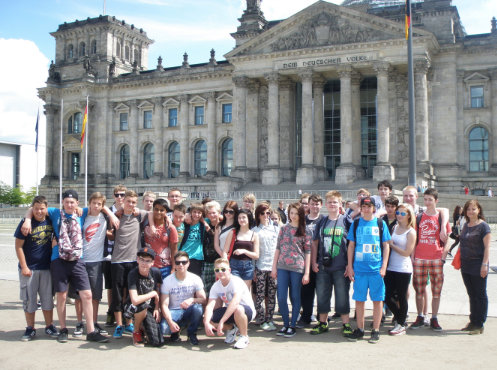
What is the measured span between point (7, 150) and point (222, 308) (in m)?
108

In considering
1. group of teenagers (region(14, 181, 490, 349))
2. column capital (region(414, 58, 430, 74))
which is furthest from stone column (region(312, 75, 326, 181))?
group of teenagers (region(14, 181, 490, 349))

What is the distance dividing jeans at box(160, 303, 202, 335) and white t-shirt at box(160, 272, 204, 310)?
146 mm

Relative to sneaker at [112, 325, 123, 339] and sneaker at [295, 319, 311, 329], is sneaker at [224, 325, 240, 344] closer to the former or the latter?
sneaker at [295, 319, 311, 329]

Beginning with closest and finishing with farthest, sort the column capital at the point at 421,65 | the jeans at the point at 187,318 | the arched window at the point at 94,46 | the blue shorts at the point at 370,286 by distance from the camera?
the jeans at the point at 187,318, the blue shorts at the point at 370,286, the column capital at the point at 421,65, the arched window at the point at 94,46

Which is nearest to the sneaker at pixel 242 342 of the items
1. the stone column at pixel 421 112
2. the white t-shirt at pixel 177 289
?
the white t-shirt at pixel 177 289

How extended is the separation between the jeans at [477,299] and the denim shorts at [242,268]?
3962 millimetres

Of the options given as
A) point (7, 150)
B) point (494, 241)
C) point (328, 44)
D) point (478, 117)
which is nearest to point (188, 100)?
point (328, 44)

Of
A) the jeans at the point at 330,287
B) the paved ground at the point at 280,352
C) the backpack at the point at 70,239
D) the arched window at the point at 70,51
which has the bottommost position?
the paved ground at the point at 280,352

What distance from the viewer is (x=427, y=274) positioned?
1003cm

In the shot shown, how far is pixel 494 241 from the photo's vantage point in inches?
984

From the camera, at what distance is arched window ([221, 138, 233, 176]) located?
5322cm

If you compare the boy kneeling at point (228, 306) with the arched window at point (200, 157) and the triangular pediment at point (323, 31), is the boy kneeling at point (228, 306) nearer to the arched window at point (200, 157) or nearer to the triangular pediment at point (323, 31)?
the triangular pediment at point (323, 31)

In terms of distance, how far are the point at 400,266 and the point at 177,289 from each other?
4.00m

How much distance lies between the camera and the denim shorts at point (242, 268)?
9.96 metres
